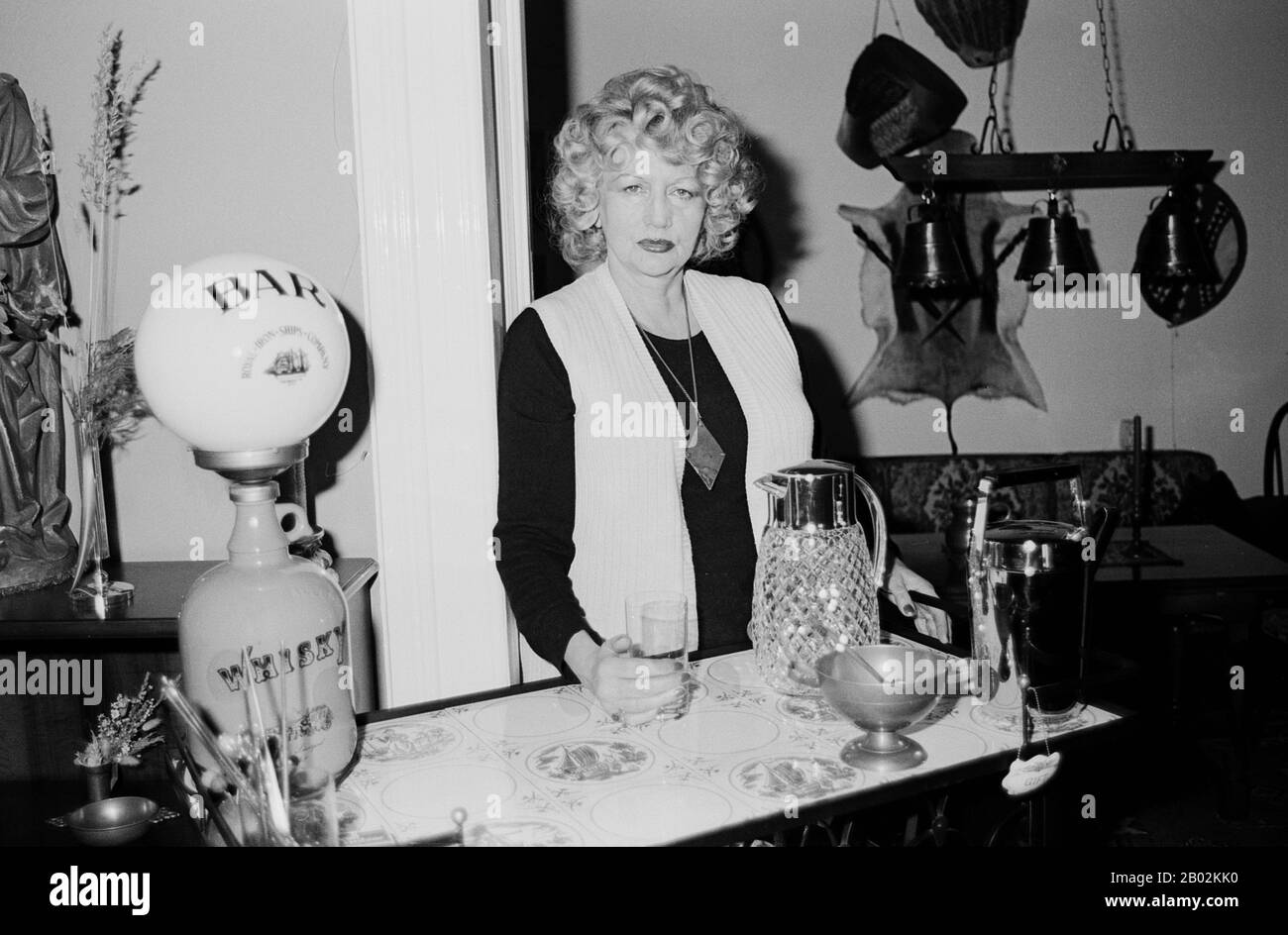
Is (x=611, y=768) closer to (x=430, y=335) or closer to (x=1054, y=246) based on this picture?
(x=430, y=335)

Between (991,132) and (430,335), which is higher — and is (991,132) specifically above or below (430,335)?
above

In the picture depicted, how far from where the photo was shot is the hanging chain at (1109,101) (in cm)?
Answer: 411

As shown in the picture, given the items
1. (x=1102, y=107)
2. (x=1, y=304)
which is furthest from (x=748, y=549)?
(x=1102, y=107)

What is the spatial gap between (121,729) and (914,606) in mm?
1596

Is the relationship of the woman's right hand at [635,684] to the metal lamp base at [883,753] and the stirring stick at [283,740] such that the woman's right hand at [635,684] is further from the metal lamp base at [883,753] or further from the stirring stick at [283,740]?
the stirring stick at [283,740]

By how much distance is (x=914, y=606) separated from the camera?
151 centimetres

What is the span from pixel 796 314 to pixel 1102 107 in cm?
154

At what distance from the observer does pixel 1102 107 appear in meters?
4.16

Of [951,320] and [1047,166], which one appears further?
[951,320]

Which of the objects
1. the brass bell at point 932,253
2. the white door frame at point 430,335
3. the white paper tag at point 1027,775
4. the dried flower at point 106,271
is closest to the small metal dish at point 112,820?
the white door frame at point 430,335

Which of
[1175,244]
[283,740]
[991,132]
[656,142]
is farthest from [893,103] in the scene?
[283,740]

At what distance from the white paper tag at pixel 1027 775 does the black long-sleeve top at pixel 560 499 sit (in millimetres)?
481

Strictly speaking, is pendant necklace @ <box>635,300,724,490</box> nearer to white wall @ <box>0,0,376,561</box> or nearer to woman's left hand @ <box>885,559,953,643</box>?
woman's left hand @ <box>885,559,953,643</box>
